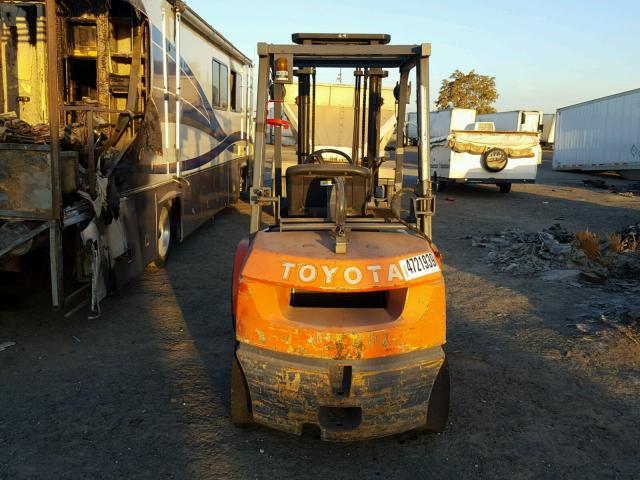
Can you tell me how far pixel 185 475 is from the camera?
329 cm

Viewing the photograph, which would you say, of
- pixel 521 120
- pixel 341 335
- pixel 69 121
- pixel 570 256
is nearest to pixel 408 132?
pixel 521 120

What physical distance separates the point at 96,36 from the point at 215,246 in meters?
4.04

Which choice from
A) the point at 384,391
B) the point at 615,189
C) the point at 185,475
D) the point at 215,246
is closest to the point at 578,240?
the point at 215,246

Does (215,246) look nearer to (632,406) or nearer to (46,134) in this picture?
(46,134)

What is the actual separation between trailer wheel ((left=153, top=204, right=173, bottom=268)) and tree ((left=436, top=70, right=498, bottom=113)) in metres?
52.1

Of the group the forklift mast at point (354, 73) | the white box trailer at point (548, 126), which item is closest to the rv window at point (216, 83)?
the forklift mast at point (354, 73)

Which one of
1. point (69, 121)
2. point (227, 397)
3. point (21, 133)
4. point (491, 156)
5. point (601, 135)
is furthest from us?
point (601, 135)

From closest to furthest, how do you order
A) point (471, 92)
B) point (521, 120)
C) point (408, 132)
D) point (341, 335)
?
point (341, 335) < point (408, 132) < point (521, 120) < point (471, 92)

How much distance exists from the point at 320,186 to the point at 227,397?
1.84 m

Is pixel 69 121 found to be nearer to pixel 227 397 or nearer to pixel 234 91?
pixel 227 397

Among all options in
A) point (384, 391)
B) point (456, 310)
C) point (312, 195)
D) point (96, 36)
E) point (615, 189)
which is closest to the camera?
point (384, 391)

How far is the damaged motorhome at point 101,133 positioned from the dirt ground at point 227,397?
25.2 inches

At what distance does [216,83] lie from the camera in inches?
409

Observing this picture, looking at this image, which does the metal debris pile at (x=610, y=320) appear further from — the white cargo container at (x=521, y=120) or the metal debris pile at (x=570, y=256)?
the white cargo container at (x=521, y=120)
